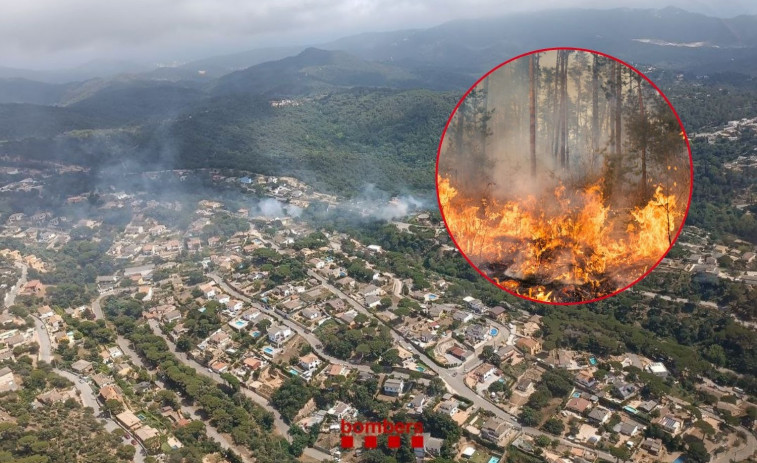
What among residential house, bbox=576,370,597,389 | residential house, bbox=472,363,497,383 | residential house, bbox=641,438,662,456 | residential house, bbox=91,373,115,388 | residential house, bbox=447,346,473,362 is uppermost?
residential house, bbox=91,373,115,388

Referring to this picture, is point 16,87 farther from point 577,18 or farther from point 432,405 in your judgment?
point 577,18

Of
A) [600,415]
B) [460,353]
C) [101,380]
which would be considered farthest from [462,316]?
[101,380]

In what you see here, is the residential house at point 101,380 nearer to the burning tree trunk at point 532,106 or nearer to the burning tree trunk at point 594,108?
the burning tree trunk at point 532,106

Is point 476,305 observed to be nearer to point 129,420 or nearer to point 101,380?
point 129,420

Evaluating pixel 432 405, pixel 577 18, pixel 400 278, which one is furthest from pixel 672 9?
pixel 432 405

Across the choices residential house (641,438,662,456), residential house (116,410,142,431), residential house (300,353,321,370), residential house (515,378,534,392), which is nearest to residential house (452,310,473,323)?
residential house (515,378,534,392)

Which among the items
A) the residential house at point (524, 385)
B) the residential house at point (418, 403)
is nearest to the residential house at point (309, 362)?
the residential house at point (418, 403)

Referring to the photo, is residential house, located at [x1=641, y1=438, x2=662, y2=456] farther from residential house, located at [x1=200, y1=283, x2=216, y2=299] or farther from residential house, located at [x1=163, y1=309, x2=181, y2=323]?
residential house, located at [x1=200, y1=283, x2=216, y2=299]
